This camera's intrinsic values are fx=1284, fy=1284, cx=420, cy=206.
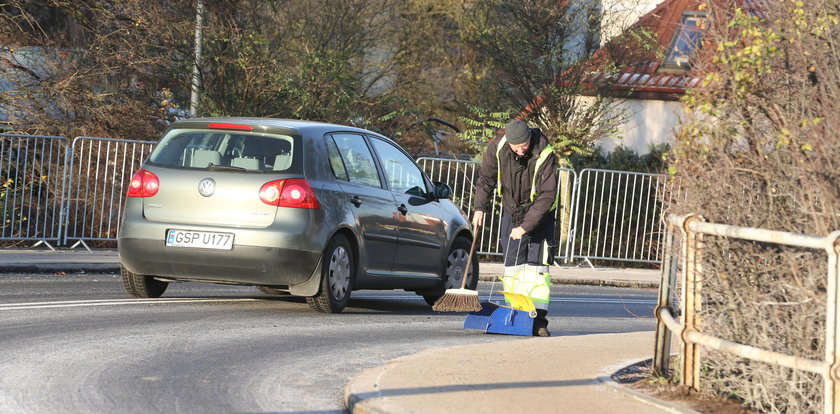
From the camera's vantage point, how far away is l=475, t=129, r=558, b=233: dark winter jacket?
10.3 metres

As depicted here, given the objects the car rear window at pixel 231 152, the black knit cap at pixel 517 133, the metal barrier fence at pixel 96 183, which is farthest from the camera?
the metal barrier fence at pixel 96 183

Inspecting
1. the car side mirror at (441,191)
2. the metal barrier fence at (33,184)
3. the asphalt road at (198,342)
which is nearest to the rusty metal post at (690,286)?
the asphalt road at (198,342)

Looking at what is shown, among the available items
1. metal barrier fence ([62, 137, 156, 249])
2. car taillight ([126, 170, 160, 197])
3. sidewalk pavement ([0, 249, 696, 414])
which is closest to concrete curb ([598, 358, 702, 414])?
sidewalk pavement ([0, 249, 696, 414])

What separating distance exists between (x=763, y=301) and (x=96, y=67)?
50.9 ft

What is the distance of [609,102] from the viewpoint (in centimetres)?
2323

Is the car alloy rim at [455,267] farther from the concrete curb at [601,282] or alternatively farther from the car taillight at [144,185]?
the concrete curb at [601,282]

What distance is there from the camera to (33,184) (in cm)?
1688

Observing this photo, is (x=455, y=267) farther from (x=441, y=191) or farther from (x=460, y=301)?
(x=460, y=301)

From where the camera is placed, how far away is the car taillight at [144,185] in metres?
11.0

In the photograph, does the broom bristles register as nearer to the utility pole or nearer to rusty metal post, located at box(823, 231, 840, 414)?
rusty metal post, located at box(823, 231, 840, 414)

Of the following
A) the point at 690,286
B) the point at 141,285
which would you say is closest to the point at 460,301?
the point at 141,285

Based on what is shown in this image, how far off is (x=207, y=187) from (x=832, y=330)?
6353 mm

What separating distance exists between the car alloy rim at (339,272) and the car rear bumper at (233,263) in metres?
0.34

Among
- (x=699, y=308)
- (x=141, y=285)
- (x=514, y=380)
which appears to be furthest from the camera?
(x=141, y=285)
